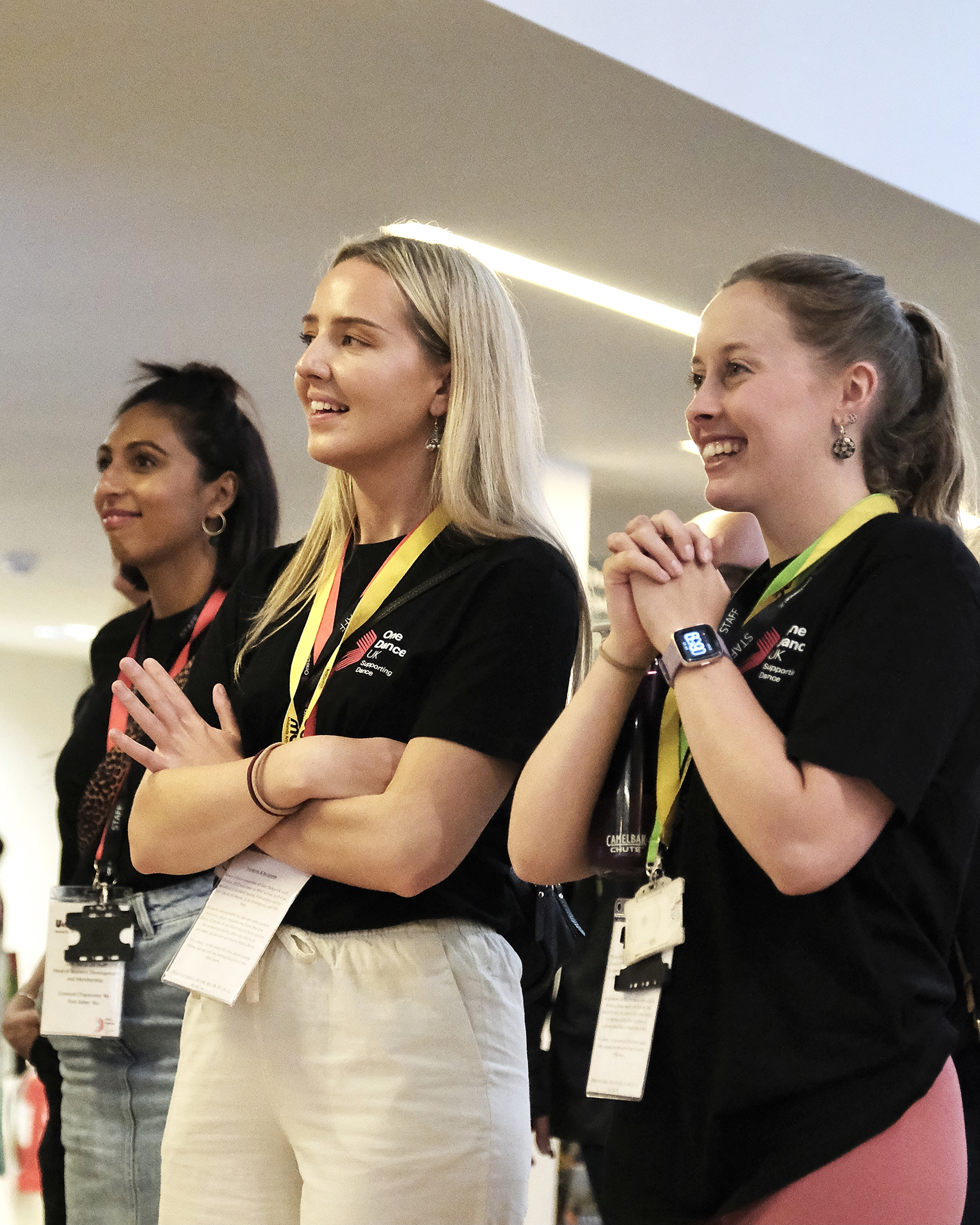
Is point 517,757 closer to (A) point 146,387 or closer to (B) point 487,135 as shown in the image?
(A) point 146,387

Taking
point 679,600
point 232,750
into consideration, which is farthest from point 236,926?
point 679,600

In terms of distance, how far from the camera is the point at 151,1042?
6.85 feet

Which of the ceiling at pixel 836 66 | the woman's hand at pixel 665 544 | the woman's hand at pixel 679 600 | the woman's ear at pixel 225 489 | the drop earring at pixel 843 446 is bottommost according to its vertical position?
the woman's hand at pixel 679 600

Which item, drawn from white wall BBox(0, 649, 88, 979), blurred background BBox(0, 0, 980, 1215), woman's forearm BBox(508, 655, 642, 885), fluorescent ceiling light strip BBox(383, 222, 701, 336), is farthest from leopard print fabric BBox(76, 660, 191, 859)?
white wall BBox(0, 649, 88, 979)

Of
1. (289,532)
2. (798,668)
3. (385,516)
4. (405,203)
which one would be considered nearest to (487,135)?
(405,203)

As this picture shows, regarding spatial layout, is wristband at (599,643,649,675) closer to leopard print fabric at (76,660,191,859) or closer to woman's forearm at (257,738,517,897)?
woman's forearm at (257,738,517,897)

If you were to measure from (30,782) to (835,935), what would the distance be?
14.0m

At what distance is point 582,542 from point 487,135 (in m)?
3.36

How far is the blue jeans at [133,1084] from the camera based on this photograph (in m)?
2.02

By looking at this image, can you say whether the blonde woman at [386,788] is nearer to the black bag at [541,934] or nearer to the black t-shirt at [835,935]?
the black bag at [541,934]

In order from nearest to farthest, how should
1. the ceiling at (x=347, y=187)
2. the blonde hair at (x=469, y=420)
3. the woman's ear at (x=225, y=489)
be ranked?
the blonde hair at (x=469, y=420), the woman's ear at (x=225, y=489), the ceiling at (x=347, y=187)

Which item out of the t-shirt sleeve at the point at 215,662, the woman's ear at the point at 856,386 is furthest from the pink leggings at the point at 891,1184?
the t-shirt sleeve at the point at 215,662

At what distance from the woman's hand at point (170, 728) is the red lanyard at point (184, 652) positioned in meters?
0.52

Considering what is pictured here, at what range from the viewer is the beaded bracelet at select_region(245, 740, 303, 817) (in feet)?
5.23
